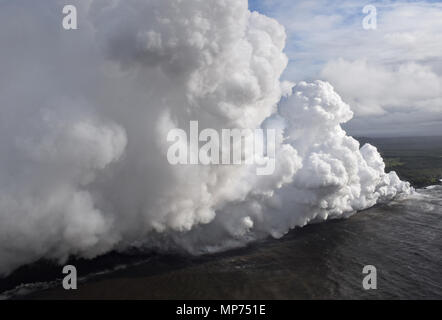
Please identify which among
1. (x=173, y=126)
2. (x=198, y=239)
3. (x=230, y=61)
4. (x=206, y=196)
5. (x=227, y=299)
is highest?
(x=230, y=61)

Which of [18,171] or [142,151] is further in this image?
[142,151]

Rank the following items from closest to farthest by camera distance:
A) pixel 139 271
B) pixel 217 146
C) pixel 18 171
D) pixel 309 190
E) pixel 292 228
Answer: pixel 18 171
pixel 217 146
pixel 139 271
pixel 309 190
pixel 292 228

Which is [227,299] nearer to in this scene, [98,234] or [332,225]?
[98,234]

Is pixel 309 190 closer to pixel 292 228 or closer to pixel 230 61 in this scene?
pixel 292 228

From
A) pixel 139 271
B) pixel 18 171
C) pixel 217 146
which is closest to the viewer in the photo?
pixel 18 171

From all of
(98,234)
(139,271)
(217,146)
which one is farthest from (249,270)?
(98,234)

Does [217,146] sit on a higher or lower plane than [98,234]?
higher

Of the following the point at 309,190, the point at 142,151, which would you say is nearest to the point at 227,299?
the point at 142,151
